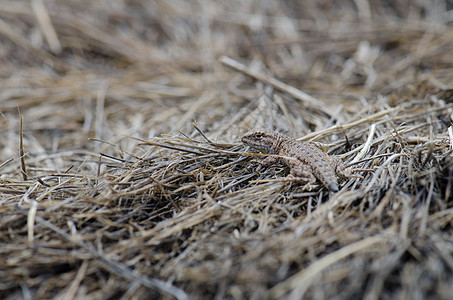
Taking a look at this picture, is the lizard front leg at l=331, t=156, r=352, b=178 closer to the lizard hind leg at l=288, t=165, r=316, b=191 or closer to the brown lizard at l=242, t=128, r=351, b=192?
the brown lizard at l=242, t=128, r=351, b=192

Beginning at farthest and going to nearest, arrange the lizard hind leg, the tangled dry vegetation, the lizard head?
the lizard head → the lizard hind leg → the tangled dry vegetation

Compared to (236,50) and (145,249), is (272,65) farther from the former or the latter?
(145,249)

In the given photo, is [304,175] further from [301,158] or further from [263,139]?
[263,139]

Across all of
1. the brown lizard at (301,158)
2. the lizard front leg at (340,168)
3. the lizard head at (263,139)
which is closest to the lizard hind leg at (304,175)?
the brown lizard at (301,158)

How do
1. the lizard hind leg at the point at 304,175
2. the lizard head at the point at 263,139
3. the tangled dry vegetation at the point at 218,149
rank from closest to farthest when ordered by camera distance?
the tangled dry vegetation at the point at 218,149 → the lizard hind leg at the point at 304,175 → the lizard head at the point at 263,139

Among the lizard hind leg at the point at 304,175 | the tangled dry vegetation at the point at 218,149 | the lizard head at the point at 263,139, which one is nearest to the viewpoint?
the tangled dry vegetation at the point at 218,149

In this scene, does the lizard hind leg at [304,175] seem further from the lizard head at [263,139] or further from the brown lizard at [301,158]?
the lizard head at [263,139]

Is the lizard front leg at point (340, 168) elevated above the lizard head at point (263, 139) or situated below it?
below

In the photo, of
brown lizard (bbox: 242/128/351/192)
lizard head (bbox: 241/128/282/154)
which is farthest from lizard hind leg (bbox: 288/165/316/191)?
lizard head (bbox: 241/128/282/154)
